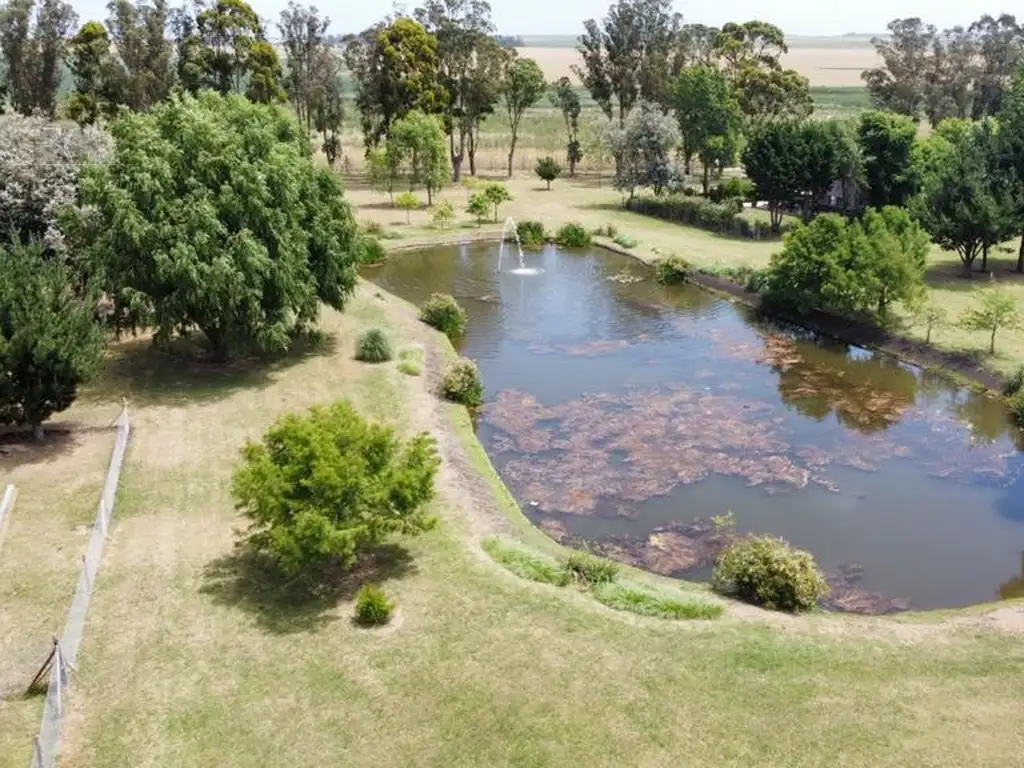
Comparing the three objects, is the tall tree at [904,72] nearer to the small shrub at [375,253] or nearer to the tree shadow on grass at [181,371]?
the small shrub at [375,253]

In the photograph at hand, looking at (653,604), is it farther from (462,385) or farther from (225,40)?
(225,40)

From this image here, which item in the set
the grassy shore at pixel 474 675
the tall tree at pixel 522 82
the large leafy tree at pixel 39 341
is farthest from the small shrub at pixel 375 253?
the tall tree at pixel 522 82

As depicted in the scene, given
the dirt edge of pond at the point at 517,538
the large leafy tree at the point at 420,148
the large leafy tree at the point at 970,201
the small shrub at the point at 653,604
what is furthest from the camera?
the large leafy tree at the point at 420,148

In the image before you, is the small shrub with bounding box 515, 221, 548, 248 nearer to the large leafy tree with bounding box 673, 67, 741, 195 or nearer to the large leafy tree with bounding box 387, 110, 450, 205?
the large leafy tree with bounding box 387, 110, 450, 205

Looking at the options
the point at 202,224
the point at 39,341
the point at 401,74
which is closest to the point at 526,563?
the point at 39,341

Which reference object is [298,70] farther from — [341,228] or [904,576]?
[904,576]

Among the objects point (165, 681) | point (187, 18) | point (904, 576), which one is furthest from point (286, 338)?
point (187, 18)

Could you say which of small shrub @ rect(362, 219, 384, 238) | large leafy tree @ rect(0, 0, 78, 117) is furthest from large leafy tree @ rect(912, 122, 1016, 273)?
large leafy tree @ rect(0, 0, 78, 117)
